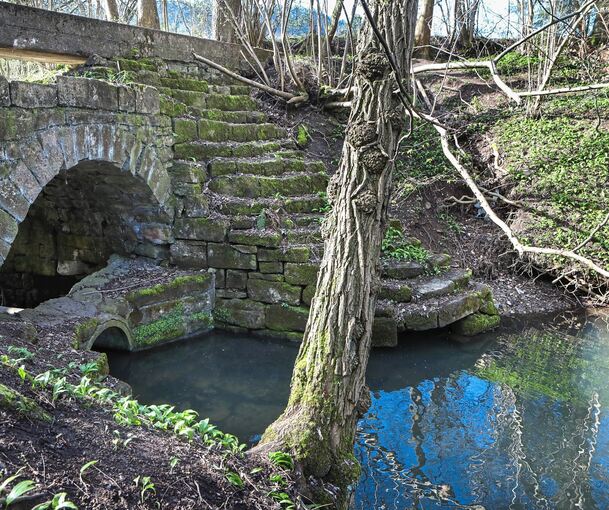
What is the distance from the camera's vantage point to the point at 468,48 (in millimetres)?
13164

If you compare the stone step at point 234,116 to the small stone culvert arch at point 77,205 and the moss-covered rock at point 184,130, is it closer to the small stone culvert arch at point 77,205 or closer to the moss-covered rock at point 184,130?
the moss-covered rock at point 184,130

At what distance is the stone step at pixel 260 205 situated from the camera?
7.19m

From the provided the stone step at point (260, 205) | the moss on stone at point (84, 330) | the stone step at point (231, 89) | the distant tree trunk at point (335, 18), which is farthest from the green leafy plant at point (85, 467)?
the distant tree trunk at point (335, 18)

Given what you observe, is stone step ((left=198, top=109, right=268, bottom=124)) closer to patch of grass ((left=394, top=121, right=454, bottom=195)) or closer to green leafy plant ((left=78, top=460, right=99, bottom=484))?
patch of grass ((left=394, top=121, right=454, bottom=195))

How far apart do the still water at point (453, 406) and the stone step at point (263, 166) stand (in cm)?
228

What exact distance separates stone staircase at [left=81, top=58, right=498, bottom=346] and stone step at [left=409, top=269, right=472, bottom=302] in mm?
14

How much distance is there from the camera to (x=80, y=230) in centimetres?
760

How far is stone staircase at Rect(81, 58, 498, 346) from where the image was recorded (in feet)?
22.3

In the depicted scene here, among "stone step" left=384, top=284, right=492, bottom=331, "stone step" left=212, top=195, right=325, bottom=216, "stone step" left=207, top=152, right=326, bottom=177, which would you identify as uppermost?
"stone step" left=207, top=152, right=326, bottom=177

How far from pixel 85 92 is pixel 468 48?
10.3 metres

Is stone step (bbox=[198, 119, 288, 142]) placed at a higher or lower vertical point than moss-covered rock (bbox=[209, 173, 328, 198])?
higher

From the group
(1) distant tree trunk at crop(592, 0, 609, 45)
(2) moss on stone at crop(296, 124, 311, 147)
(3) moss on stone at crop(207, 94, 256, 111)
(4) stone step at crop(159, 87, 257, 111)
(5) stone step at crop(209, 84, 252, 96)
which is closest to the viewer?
(4) stone step at crop(159, 87, 257, 111)

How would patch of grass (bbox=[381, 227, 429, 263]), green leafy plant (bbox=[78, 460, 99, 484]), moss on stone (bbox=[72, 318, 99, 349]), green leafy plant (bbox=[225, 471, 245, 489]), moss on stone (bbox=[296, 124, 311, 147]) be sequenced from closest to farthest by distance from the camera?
green leafy plant (bbox=[78, 460, 99, 484]) < green leafy plant (bbox=[225, 471, 245, 489]) < moss on stone (bbox=[72, 318, 99, 349]) < patch of grass (bbox=[381, 227, 429, 263]) < moss on stone (bbox=[296, 124, 311, 147])

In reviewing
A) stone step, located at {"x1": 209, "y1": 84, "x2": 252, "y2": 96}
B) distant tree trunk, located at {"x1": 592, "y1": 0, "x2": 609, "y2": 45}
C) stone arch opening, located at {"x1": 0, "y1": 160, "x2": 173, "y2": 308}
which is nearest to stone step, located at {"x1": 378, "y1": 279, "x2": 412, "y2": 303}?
stone arch opening, located at {"x1": 0, "y1": 160, "x2": 173, "y2": 308}
